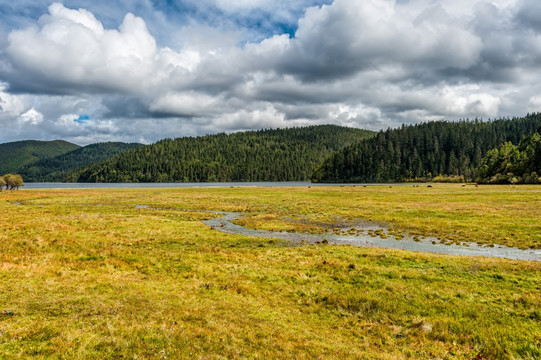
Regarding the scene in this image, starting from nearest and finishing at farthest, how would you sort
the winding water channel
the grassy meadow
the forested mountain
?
1. the grassy meadow
2. the winding water channel
3. the forested mountain

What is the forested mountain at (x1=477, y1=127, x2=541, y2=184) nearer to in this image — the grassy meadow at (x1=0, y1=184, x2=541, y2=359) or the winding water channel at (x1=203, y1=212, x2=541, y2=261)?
the grassy meadow at (x1=0, y1=184, x2=541, y2=359)

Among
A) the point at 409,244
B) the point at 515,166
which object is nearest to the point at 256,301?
the point at 409,244

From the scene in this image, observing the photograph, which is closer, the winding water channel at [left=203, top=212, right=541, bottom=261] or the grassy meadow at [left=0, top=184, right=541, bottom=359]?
the grassy meadow at [left=0, top=184, right=541, bottom=359]

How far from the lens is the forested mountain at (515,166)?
134250 millimetres

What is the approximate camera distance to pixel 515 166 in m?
147

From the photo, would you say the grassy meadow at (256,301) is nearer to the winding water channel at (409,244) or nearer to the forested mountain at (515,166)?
the winding water channel at (409,244)

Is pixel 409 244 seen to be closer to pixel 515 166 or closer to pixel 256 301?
pixel 256 301

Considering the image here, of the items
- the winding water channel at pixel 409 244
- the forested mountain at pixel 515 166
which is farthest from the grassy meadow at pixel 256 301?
the forested mountain at pixel 515 166

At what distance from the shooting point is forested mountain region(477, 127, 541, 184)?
134250mm

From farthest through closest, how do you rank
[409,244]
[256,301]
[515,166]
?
[515,166]
[409,244]
[256,301]

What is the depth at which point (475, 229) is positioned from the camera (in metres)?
37.0

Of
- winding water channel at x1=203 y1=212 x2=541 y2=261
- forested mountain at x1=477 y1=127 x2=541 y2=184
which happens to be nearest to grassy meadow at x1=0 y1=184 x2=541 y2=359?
winding water channel at x1=203 y1=212 x2=541 y2=261

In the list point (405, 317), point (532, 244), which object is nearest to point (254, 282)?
point (405, 317)

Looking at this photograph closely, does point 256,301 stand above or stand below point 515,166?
below
